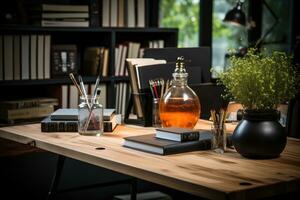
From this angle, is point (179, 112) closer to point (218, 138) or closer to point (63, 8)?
point (218, 138)

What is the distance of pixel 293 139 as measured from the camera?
104 inches

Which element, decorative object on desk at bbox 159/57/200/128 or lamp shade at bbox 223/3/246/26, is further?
lamp shade at bbox 223/3/246/26

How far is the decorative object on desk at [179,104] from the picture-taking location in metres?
2.64

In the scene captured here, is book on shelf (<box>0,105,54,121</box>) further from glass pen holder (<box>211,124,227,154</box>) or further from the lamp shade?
glass pen holder (<box>211,124,227,154</box>)

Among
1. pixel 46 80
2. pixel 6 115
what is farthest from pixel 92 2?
pixel 6 115

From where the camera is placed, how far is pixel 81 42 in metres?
4.91

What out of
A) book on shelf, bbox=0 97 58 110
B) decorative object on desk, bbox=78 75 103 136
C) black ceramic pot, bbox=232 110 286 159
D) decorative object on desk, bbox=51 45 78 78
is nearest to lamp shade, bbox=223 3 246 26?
decorative object on desk, bbox=51 45 78 78

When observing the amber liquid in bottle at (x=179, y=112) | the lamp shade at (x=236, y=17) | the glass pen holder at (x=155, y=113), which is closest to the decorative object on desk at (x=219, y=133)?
the amber liquid in bottle at (x=179, y=112)

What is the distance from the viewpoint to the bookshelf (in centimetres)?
426

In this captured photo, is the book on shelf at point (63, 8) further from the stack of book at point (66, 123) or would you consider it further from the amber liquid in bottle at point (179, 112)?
the amber liquid in bottle at point (179, 112)

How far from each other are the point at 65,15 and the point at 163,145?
2.36m

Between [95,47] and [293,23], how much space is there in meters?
1.83

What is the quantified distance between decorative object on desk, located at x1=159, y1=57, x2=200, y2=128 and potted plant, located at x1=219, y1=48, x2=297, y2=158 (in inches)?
14.8

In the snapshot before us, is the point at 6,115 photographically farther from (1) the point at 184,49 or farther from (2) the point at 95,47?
(1) the point at 184,49
